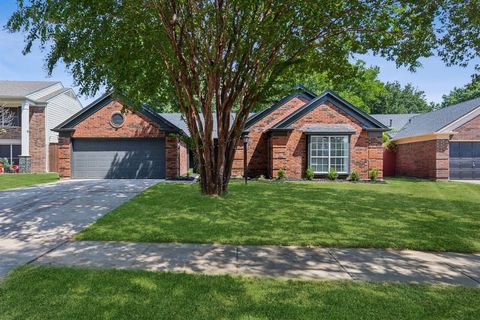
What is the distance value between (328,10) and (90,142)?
47.9ft

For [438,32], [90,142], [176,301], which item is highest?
[438,32]

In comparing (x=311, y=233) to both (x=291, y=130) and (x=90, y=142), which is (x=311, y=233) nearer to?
(x=291, y=130)

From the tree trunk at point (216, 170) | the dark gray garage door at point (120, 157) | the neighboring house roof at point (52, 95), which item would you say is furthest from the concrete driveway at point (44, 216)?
the neighboring house roof at point (52, 95)

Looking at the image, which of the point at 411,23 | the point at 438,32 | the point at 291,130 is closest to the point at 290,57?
the point at 411,23

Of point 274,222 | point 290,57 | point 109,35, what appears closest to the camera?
point 274,222

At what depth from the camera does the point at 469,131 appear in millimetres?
19438

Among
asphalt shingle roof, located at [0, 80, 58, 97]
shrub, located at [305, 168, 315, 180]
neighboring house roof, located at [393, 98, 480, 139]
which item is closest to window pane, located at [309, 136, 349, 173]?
shrub, located at [305, 168, 315, 180]

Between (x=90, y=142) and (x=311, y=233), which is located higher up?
(x=90, y=142)

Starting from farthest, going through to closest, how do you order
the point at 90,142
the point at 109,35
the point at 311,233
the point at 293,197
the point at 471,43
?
the point at 90,142 → the point at 293,197 → the point at 471,43 → the point at 109,35 → the point at 311,233

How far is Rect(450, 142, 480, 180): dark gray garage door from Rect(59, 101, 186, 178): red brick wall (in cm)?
1722

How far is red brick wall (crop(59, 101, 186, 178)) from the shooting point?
56.8 ft

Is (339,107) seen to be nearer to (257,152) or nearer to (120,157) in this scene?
(257,152)

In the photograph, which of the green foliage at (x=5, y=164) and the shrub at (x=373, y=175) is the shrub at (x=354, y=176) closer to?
the shrub at (x=373, y=175)

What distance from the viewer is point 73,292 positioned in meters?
3.57
